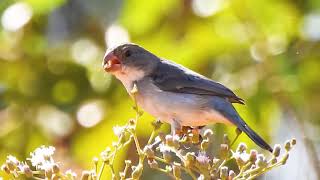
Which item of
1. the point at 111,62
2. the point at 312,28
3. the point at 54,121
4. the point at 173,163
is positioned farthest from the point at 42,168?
the point at 54,121


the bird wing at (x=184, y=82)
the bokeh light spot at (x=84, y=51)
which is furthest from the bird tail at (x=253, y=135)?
the bokeh light spot at (x=84, y=51)

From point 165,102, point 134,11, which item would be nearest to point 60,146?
point 134,11

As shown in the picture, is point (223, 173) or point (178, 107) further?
point (178, 107)

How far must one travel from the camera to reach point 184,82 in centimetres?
331

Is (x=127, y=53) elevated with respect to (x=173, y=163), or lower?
elevated

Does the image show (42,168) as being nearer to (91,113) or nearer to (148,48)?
(148,48)

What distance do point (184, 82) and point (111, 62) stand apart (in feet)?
0.95

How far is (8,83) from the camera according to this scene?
15.1ft

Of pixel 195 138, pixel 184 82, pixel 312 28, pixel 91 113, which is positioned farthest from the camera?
pixel 91 113

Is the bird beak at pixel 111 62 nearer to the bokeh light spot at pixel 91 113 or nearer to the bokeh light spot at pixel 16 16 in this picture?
the bokeh light spot at pixel 16 16

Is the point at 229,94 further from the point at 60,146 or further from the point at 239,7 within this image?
the point at 60,146

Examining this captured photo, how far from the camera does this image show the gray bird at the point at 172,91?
A: 310 centimetres

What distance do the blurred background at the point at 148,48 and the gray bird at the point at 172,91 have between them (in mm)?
260

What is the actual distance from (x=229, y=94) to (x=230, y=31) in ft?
2.55
